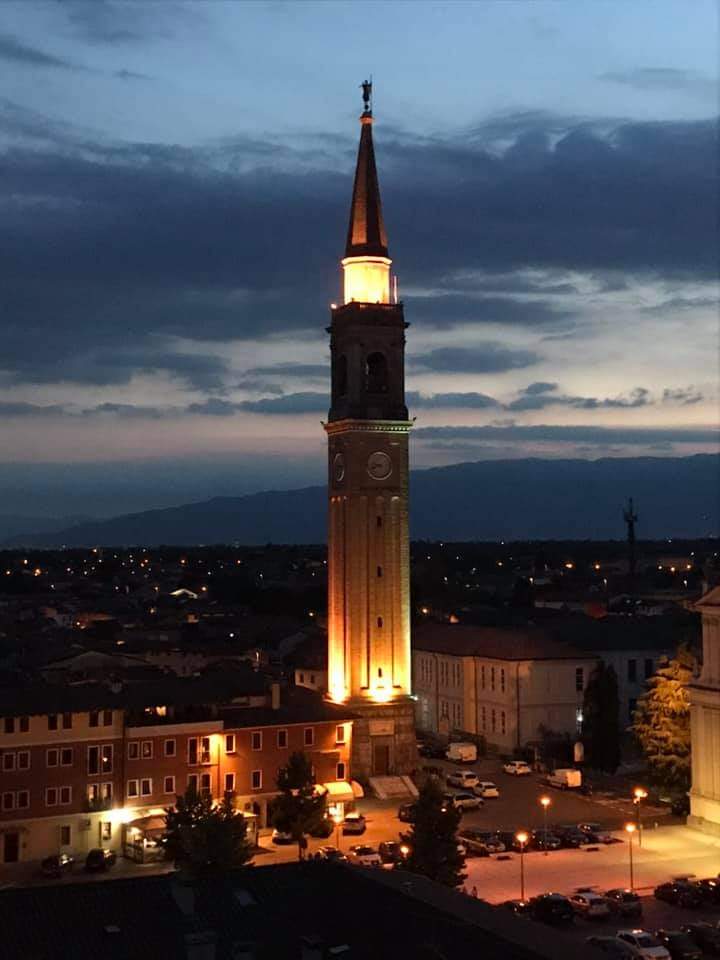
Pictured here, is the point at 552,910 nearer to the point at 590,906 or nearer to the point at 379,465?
the point at 590,906

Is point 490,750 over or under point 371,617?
under

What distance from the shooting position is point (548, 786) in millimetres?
68750

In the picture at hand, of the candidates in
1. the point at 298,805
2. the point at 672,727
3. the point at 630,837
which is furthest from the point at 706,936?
the point at 672,727

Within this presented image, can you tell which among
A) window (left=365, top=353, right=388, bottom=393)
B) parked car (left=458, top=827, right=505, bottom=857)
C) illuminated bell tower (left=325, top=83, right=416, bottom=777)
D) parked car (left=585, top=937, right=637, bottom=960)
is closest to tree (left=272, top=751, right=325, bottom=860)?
parked car (left=458, top=827, right=505, bottom=857)

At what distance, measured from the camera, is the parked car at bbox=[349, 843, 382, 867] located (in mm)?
51144

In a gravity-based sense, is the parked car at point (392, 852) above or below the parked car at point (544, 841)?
above

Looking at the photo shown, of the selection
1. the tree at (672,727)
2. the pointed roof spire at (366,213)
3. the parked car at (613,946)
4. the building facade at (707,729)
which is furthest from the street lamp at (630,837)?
the pointed roof spire at (366,213)

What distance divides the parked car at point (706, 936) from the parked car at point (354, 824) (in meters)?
19.0

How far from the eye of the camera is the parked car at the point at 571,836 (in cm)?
5619

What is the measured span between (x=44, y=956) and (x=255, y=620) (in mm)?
108927

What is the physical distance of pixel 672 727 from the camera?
6294 centimetres

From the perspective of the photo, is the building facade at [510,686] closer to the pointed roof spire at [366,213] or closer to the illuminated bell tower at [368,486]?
the illuminated bell tower at [368,486]

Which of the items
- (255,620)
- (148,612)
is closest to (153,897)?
(255,620)

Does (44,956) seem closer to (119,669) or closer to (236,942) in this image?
(236,942)
